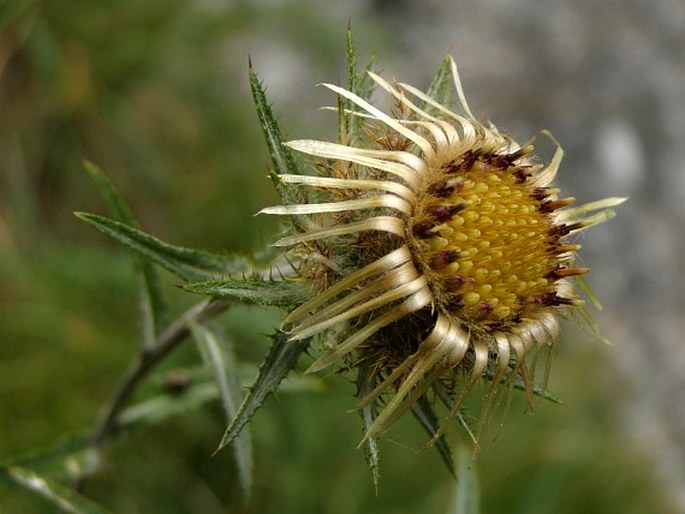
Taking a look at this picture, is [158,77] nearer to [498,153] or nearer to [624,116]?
[498,153]

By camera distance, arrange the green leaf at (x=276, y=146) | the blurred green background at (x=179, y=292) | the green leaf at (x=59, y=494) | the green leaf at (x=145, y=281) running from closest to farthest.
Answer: the green leaf at (x=276, y=146), the green leaf at (x=145, y=281), the green leaf at (x=59, y=494), the blurred green background at (x=179, y=292)

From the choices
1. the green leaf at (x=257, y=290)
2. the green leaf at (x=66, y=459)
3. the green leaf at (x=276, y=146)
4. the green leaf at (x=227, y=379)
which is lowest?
the green leaf at (x=66, y=459)

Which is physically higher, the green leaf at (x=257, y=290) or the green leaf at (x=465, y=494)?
the green leaf at (x=257, y=290)

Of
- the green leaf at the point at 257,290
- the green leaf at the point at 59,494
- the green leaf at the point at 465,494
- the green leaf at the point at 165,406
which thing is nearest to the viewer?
→ the green leaf at the point at 257,290

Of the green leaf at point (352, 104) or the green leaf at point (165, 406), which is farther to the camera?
the green leaf at point (165, 406)

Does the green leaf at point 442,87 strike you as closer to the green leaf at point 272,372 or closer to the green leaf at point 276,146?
the green leaf at point 276,146

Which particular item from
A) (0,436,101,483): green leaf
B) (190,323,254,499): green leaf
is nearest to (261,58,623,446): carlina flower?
(190,323,254,499): green leaf

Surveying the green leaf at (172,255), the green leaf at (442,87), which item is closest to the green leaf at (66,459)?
the green leaf at (172,255)
